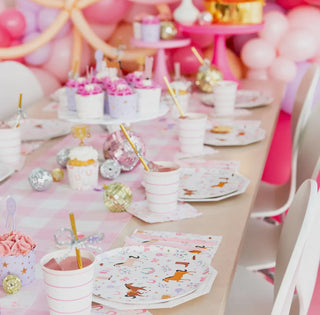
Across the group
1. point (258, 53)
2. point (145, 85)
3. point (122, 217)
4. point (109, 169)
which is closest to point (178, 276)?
point (122, 217)

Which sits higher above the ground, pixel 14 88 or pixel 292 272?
pixel 292 272

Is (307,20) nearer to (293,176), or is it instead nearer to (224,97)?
(224,97)

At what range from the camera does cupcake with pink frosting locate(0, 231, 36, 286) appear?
38.8 inches

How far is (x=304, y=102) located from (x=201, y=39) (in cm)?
101

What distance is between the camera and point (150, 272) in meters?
1.05

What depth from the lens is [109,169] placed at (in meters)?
1.53

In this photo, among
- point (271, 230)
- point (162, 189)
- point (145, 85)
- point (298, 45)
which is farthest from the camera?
point (298, 45)

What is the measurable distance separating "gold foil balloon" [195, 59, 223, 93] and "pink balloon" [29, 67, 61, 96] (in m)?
0.85

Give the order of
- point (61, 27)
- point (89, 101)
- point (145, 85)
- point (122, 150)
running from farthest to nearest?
point (61, 27) → point (145, 85) → point (89, 101) → point (122, 150)

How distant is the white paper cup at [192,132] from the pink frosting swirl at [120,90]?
0.18 meters

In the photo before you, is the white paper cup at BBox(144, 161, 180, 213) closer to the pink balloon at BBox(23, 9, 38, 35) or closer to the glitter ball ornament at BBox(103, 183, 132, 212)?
the glitter ball ornament at BBox(103, 183, 132, 212)

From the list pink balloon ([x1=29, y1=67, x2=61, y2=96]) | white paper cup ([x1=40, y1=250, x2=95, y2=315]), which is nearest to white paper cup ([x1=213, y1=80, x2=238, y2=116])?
pink balloon ([x1=29, y1=67, x2=61, y2=96])

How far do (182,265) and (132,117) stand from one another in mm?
750

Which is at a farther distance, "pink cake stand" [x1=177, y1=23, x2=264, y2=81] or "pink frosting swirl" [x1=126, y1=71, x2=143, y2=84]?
"pink cake stand" [x1=177, y1=23, x2=264, y2=81]
